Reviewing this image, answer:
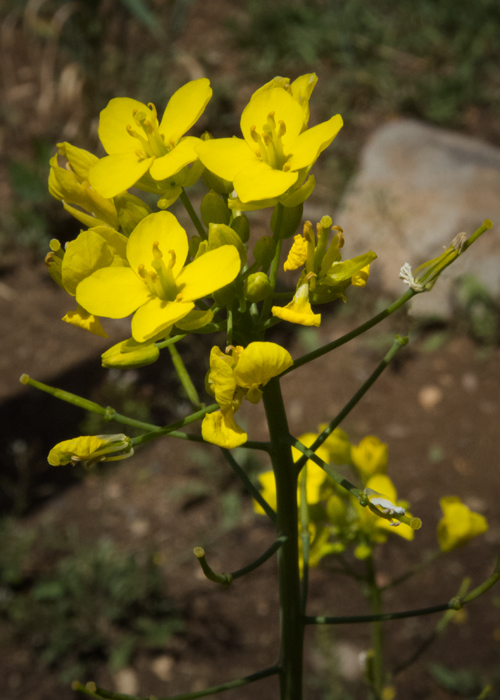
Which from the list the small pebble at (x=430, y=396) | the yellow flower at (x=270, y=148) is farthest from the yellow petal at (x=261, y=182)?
the small pebble at (x=430, y=396)

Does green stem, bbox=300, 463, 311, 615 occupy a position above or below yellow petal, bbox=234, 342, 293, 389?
below

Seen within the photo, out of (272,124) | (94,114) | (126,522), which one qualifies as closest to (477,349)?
(126,522)

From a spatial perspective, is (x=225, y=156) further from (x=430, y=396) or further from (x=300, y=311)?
(x=430, y=396)

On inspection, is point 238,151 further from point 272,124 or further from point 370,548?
point 370,548

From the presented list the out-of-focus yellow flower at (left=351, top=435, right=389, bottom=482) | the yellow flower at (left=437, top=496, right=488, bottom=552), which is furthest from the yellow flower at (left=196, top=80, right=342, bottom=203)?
the yellow flower at (left=437, top=496, right=488, bottom=552)

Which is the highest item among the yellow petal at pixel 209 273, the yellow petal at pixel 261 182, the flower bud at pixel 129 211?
the yellow petal at pixel 261 182

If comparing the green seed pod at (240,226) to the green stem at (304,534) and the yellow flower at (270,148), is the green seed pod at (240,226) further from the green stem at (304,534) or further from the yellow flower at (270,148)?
the green stem at (304,534)

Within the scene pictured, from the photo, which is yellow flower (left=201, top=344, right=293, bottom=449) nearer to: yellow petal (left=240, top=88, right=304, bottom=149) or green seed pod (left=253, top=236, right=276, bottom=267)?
green seed pod (left=253, top=236, right=276, bottom=267)
